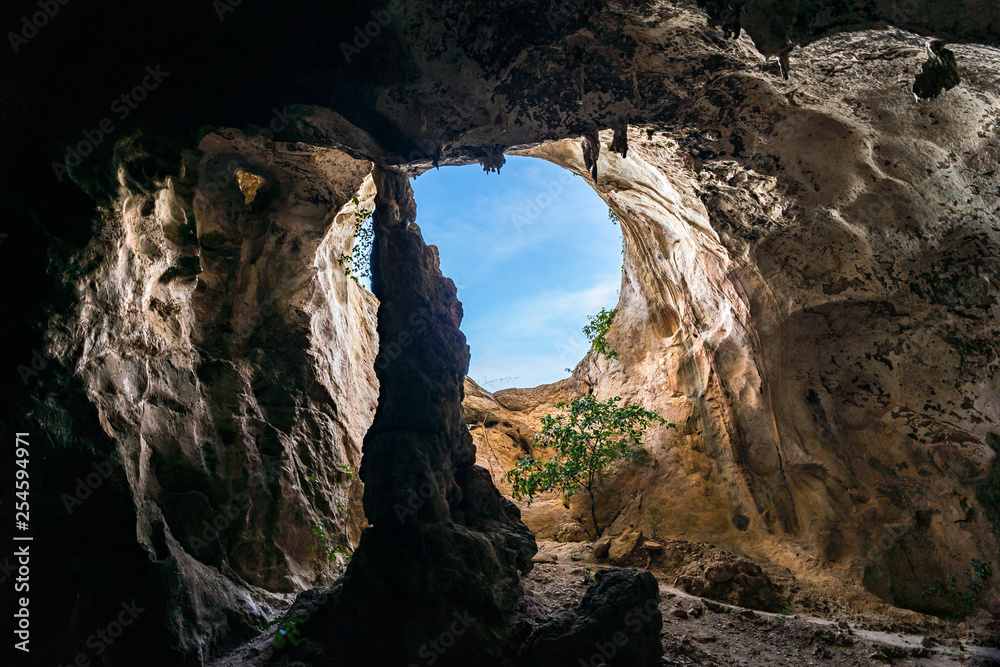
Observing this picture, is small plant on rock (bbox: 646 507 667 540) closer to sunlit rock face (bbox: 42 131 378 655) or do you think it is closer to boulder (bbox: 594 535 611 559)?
boulder (bbox: 594 535 611 559)

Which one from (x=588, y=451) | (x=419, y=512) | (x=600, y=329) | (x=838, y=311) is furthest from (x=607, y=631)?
(x=600, y=329)

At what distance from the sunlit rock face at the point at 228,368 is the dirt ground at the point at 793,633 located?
3830mm

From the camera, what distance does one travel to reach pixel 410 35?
6.29 metres

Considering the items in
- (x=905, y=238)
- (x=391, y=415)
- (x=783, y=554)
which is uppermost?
(x=905, y=238)

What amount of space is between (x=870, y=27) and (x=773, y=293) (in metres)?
4.56

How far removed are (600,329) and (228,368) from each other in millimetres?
9629

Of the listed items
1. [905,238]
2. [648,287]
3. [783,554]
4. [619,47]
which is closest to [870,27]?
[619,47]

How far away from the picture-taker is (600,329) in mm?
15547

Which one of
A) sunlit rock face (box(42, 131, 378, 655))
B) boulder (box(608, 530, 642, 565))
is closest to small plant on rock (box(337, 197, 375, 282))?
sunlit rock face (box(42, 131, 378, 655))

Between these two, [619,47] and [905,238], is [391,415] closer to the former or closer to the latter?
[619,47]

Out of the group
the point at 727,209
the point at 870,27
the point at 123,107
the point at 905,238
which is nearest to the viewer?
the point at 870,27

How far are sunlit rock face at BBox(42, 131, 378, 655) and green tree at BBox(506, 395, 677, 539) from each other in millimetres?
3587

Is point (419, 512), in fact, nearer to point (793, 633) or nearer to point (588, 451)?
point (793, 633)

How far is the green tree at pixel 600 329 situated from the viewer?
15183mm
